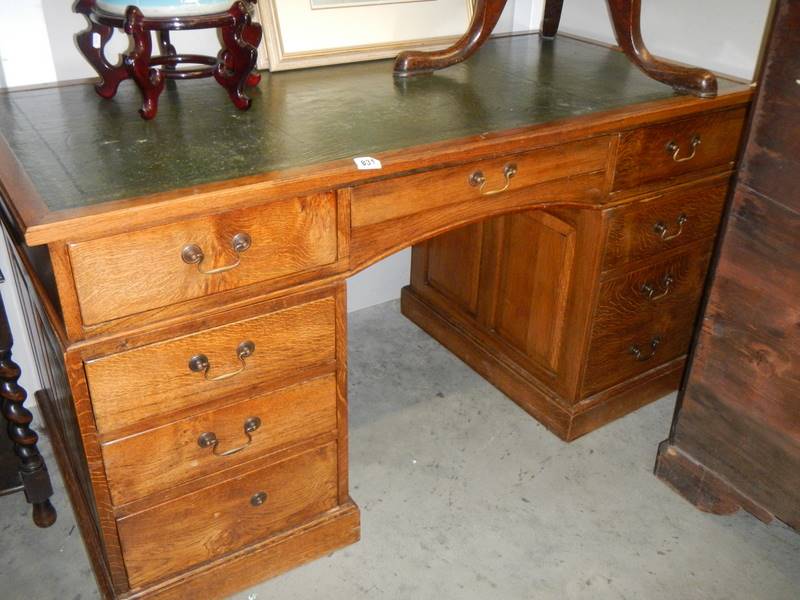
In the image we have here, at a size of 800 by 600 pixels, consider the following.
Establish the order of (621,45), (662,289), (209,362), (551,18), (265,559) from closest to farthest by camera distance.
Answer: (209,362)
(265,559)
(621,45)
(662,289)
(551,18)

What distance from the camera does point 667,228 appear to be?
6.03 ft

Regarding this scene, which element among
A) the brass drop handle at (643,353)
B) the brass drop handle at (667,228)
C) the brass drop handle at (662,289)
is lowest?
the brass drop handle at (643,353)

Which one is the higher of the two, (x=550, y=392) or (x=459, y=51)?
(x=459, y=51)

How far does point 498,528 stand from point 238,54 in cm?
111

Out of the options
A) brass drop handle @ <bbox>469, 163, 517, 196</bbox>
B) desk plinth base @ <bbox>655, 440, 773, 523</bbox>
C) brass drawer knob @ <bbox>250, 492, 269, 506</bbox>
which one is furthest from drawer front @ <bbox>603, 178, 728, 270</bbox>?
brass drawer knob @ <bbox>250, 492, 269, 506</bbox>

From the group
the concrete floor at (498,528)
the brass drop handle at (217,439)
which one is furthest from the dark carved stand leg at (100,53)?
the concrete floor at (498,528)

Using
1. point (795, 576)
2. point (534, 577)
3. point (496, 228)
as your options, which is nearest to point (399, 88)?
point (496, 228)

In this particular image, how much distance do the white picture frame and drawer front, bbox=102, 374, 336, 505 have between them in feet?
2.48

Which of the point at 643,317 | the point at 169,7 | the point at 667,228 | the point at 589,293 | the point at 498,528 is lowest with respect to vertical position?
the point at 498,528

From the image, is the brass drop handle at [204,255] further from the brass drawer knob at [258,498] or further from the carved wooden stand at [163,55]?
the brass drawer knob at [258,498]

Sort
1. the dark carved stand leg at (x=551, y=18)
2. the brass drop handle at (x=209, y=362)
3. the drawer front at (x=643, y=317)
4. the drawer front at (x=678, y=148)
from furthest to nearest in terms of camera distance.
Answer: the dark carved stand leg at (x=551, y=18)
the drawer front at (x=643, y=317)
the drawer front at (x=678, y=148)
the brass drop handle at (x=209, y=362)

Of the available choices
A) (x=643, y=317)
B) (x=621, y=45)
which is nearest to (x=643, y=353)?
(x=643, y=317)

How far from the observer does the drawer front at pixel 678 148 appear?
5.42ft

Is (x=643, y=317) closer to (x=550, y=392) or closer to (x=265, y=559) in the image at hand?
(x=550, y=392)
